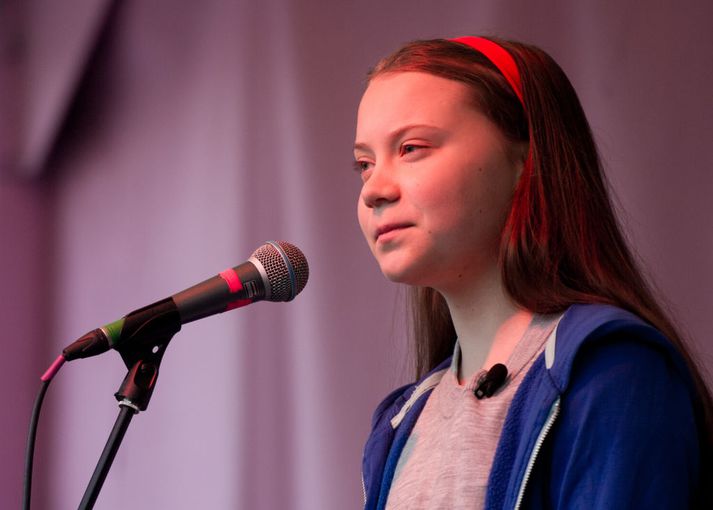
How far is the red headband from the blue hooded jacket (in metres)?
0.33

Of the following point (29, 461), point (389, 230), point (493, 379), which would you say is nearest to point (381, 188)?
point (389, 230)

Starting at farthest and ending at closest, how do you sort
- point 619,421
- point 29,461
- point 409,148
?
point 409,148
point 29,461
point 619,421

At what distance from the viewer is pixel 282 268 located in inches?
51.4

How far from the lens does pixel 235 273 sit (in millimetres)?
1272

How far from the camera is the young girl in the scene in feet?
3.58

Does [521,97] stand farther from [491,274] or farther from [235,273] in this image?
[235,273]

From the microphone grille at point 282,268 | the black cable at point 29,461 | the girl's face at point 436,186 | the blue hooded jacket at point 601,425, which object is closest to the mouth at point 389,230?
the girl's face at point 436,186

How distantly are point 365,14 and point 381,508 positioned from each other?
1079mm

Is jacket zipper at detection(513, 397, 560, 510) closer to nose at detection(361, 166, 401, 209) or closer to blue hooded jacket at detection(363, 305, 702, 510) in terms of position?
blue hooded jacket at detection(363, 305, 702, 510)

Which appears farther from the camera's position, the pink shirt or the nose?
the nose

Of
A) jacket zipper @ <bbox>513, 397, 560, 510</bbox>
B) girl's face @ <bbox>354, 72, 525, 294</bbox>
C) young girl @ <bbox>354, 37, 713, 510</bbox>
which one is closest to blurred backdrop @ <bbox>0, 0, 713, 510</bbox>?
young girl @ <bbox>354, 37, 713, 510</bbox>

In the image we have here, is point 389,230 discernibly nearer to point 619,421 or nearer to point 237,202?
point 619,421

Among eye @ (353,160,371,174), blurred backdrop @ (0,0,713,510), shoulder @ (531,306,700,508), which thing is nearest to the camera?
shoulder @ (531,306,700,508)

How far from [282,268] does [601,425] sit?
46 cm
